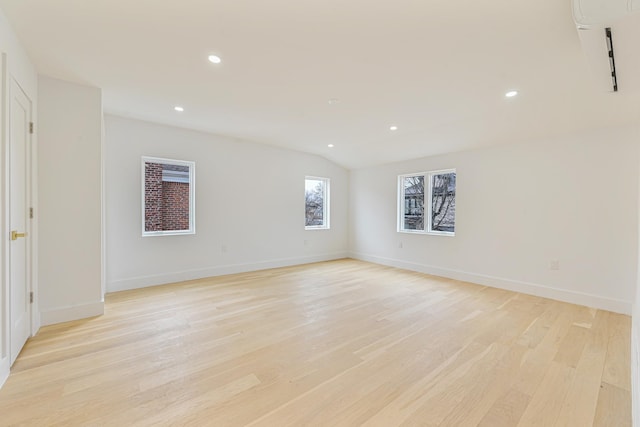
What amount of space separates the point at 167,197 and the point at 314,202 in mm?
3126

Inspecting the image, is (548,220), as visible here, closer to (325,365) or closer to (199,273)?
(325,365)

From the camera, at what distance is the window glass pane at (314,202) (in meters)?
6.39

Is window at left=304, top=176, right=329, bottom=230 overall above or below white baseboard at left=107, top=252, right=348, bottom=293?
above

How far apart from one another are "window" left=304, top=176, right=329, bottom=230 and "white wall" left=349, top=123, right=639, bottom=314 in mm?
2125

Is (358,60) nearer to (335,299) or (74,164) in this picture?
(335,299)

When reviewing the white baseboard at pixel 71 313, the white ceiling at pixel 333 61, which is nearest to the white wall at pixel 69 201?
the white baseboard at pixel 71 313

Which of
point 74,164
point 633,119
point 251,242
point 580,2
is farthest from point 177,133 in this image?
point 633,119

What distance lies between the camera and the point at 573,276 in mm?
3666

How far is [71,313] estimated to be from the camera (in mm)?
2941

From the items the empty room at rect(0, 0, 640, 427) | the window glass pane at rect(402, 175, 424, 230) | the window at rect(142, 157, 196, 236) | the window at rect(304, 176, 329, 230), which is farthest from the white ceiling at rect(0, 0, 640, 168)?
the window at rect(304, 176, 329, 230)

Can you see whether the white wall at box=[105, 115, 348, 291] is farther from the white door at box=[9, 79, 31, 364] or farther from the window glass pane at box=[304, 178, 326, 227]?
the white door at box=[9, 79, 31, 364]

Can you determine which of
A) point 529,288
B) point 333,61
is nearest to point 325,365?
point 333,61

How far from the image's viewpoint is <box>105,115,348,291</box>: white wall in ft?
13.3

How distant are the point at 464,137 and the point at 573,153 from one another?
1348 millimetres
